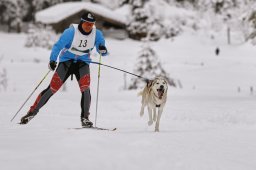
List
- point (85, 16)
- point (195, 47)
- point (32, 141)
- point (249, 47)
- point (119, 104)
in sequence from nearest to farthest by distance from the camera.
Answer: point (32, 141), point (85, 16), point (119, 104), point (249, 47), point (195, 47)

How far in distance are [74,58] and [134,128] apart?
2201mm

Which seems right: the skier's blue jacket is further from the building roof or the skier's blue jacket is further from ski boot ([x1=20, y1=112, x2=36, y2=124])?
the building roof

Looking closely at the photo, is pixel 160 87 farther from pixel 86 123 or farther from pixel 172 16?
pixel 172 16

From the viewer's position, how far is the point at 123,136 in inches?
245

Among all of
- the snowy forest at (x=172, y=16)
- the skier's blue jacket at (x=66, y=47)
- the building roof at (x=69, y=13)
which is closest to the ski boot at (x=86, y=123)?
the skier's blue jacket at (x=66, y=47)

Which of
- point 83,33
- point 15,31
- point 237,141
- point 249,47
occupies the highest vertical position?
point 15,31

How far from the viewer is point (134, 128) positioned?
352 inches

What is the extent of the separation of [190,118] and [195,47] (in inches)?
1196

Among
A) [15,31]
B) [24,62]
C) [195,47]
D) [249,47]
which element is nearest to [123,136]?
[24,62]

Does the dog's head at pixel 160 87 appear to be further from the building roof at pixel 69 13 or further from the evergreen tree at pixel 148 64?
the building roof at pixel 69 13

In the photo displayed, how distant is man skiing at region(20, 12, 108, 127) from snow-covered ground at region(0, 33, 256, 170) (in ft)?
1.51

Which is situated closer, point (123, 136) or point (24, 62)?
Result: point (123, 136)

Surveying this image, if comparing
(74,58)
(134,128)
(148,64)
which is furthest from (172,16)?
(74,58)

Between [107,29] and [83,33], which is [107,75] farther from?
[107,29]
